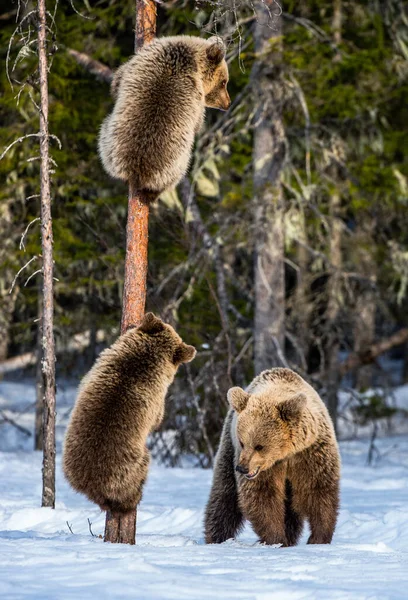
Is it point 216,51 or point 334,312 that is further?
point 334,312

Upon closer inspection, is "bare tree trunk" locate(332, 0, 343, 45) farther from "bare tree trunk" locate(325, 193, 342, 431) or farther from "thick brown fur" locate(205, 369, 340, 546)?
"thick brown fur" locate(205, 369, 340, 546)

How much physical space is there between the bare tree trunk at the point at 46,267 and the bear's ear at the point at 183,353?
221cm

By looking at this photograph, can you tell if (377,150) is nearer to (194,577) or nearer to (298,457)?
(298,457)

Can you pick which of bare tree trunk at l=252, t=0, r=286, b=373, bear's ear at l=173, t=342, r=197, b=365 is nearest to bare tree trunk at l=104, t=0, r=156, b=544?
bear's ear at l=173, t=342, r=197, b=365

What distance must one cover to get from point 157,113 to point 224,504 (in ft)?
9.72

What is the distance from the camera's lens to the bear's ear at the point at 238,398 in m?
6.40

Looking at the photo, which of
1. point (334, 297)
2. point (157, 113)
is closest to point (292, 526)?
point (157, 113)

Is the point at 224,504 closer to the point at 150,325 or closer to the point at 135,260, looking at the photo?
the point at 150,325

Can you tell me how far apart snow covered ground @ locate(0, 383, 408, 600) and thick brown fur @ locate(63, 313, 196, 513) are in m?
0.39

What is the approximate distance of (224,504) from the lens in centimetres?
700

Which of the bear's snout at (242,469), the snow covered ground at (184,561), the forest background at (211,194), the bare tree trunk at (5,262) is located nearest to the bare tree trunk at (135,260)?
the bear's snout at (242,469)

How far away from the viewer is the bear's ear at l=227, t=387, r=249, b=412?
Answer: 6.40 meters

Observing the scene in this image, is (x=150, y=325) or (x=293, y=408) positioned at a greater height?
(x=150, y=325)

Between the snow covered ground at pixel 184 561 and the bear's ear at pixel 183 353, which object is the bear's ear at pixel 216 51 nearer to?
the bear's ear at pixel 183 353
